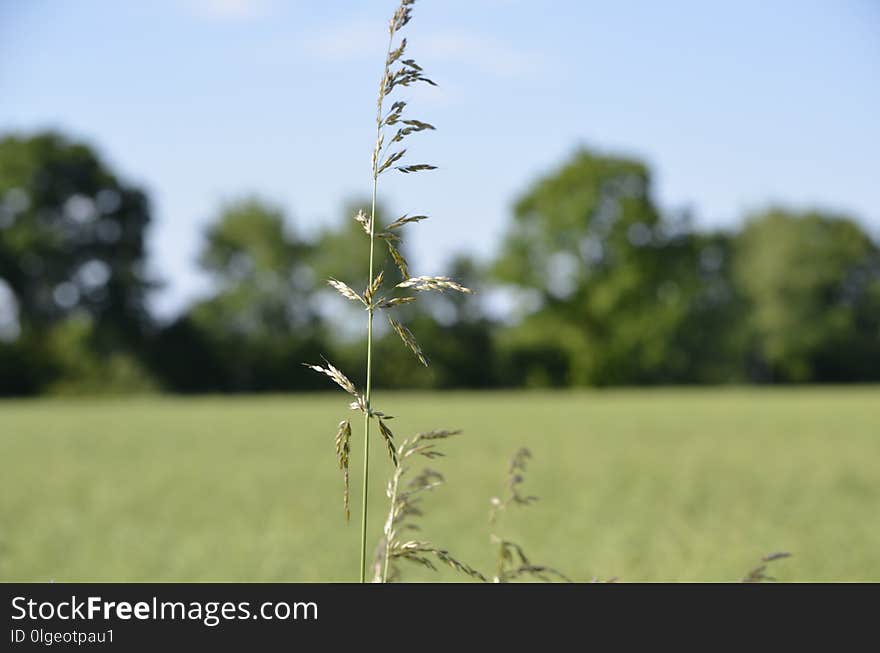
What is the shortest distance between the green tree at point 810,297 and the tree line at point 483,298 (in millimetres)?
142

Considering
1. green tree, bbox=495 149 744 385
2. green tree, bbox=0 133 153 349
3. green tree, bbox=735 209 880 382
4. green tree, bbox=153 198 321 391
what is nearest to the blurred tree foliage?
green tree, bbox=0 133 153 349

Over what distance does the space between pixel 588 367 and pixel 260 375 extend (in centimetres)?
2245

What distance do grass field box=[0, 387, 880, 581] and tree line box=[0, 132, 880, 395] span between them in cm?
2849

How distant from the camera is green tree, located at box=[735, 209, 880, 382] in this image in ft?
223

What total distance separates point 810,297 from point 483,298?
2736 centimetres

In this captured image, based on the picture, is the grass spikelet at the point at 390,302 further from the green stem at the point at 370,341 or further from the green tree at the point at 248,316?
the green tree at the point at 248,316

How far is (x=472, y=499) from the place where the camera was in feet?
48.1

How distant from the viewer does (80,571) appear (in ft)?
31.4

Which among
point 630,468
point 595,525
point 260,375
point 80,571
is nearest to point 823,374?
point 260,375

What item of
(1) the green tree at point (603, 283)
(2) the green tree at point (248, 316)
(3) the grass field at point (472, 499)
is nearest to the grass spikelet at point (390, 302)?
(3) the grass field at point (472, 499)

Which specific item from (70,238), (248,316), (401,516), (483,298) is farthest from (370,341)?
(248,316)

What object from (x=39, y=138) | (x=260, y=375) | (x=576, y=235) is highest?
(x=39, y=138)

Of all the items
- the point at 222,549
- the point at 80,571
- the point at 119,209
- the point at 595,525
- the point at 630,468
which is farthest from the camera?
the point at 119,209
